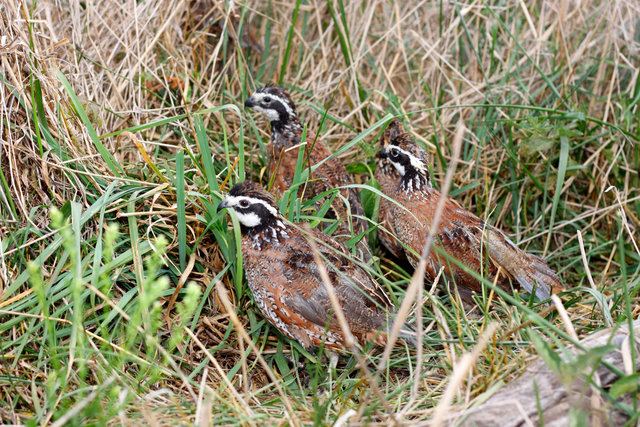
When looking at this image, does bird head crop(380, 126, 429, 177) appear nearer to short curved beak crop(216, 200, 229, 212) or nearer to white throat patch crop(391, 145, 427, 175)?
white throat patch crop(391, 145, 427, 175)

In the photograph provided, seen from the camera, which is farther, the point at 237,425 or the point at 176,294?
the point at 176,294

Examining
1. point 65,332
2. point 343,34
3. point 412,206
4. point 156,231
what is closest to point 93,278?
point 65,332

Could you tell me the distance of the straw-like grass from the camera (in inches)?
142

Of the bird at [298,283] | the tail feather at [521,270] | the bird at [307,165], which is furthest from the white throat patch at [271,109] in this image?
the tail feather at [521,270]

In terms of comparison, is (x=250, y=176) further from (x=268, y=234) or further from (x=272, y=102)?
(x=268, y=234)

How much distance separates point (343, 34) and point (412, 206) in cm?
215

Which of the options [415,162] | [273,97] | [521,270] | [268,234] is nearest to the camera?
[268,234]

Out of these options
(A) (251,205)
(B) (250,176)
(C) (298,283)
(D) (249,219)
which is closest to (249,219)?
(D) (249,219)

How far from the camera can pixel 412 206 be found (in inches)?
216

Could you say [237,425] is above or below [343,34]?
below

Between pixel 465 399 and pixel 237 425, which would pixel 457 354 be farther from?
pixel 237 425

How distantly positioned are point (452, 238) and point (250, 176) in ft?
6.50

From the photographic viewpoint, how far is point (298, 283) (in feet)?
14.4

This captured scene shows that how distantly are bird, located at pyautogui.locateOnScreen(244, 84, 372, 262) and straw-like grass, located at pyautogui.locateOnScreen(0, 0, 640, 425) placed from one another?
20 cm
